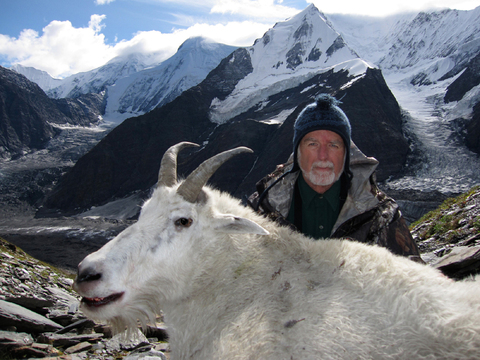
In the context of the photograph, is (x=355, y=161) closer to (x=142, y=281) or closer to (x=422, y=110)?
(x=142, y=281)

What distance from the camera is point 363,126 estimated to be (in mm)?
86188

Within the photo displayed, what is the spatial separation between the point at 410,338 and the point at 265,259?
1636 millimetres

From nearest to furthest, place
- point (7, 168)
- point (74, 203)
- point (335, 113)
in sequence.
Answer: point (335, 113), point (74, 203), point (7, 168)

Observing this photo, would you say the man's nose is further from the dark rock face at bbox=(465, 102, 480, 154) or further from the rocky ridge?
the dark rock face at bbox=(465, 102, 480, 154)

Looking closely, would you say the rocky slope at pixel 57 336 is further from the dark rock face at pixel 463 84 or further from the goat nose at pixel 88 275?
the dark rock face at pixel 463 84

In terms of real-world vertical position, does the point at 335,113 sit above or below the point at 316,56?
below

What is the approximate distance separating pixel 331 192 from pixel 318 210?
14.7 inches

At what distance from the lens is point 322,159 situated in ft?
16.6

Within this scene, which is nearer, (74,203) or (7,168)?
(74,203)

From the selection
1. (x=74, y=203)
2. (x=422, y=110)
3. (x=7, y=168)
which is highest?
→ (x=422, y=110)

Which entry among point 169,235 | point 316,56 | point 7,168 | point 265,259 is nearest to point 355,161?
point 265,259

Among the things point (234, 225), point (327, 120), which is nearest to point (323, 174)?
point (327, 120)

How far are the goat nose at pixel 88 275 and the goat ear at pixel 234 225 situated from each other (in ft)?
4.72

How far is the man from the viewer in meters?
4.61
